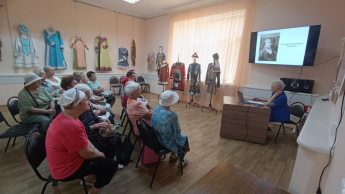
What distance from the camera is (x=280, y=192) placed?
103 centimetres

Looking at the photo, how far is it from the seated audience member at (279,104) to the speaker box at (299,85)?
2.96ft

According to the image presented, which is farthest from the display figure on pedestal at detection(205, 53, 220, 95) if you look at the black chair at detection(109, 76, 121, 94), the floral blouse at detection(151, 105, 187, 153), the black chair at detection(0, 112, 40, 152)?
the black chair at detection(0, 112, 40, 152)

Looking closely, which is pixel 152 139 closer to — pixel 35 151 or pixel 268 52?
pixel 35 151

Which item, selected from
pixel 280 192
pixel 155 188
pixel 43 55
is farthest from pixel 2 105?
pixel 280 192

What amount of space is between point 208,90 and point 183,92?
43.6 inches

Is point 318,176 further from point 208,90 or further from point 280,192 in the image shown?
point 208,90

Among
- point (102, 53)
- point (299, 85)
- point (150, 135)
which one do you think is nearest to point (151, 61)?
point (102, 53)

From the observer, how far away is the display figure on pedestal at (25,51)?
13.0 ft

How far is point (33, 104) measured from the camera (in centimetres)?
224

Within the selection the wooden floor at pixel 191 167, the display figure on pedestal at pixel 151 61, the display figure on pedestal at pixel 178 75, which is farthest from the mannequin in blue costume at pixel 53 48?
the display figure on pedestal at pixel 178 75

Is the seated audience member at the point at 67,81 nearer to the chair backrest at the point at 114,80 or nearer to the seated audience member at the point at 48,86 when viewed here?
the seated audience member at the point at 48,86

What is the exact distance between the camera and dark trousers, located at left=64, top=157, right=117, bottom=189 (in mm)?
1310

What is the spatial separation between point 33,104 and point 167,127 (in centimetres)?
198

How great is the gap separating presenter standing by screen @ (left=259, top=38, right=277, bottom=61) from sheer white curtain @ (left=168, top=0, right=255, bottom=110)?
471 mm
